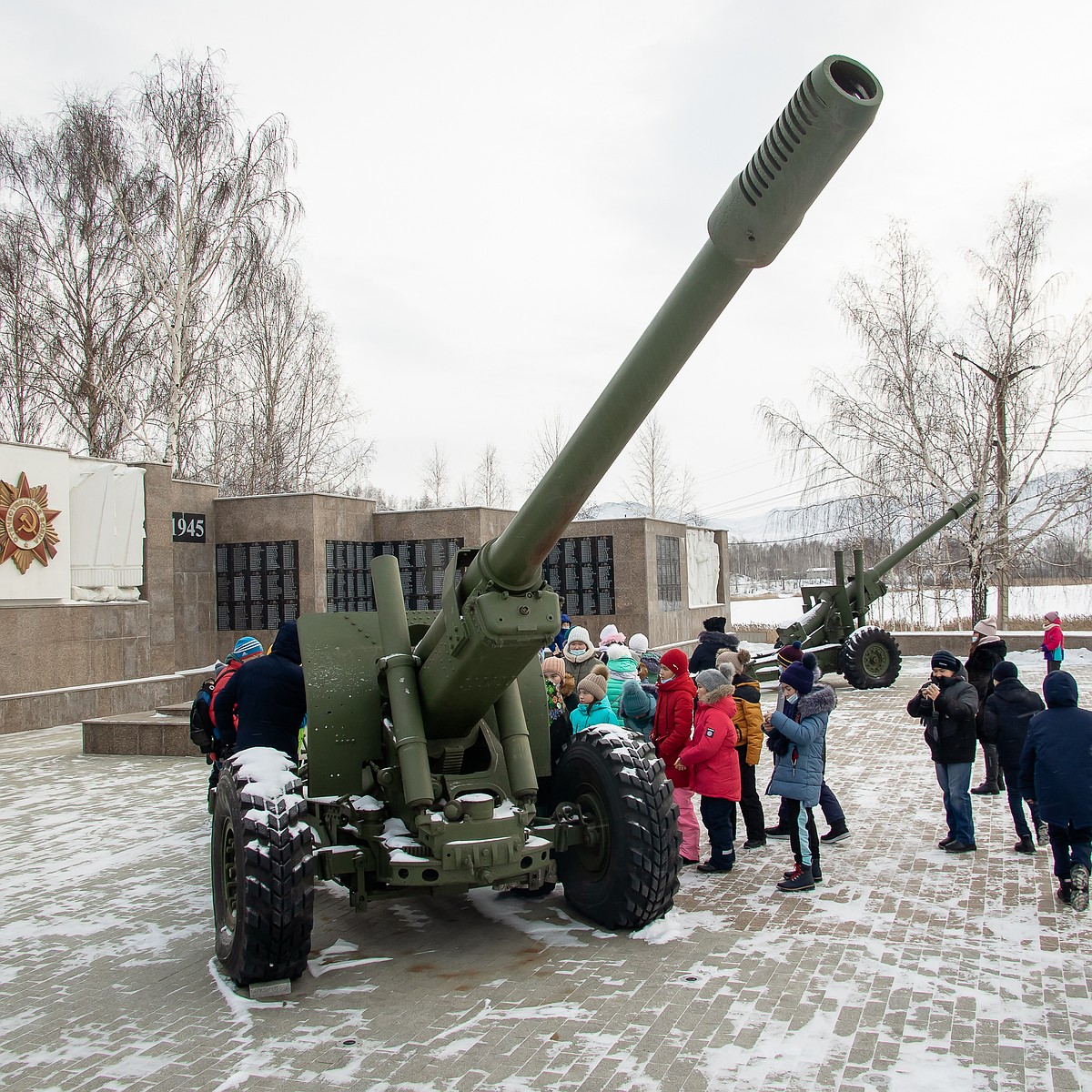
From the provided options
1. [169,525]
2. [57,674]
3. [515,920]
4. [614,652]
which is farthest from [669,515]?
[515,920]

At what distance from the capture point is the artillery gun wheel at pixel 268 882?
439 cm

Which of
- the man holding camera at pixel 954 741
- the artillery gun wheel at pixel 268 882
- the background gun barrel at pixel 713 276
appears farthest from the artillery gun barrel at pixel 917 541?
the artillery gun wheel at pixel 268 882

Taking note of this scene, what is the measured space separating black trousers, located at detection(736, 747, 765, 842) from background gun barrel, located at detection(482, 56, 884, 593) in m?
2.98

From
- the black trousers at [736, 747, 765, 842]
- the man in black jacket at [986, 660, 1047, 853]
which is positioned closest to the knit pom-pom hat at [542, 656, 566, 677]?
the black trousers at [736, 747, 765, 842]

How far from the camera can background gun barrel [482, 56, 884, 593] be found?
2695 millimetres

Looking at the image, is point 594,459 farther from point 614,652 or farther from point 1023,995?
point 614,652

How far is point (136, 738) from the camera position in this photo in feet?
38.2

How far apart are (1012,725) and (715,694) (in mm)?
2041

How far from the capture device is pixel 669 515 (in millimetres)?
→ 38875

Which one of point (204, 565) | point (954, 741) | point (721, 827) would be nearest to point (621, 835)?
point (721, 827)

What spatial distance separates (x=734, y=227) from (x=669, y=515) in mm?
→ 35923

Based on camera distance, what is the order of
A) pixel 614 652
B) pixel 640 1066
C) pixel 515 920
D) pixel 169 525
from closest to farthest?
pixel 640 1066 → pixel 515 920 → pixel 614 652 → pixel 169 525

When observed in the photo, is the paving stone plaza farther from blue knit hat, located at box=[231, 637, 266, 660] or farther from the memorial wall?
the memorial wall

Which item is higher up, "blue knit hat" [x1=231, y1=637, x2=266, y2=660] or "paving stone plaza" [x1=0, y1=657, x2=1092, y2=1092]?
"blue knit hat" [x1=231, y1=637, x2=266, y2=660]
